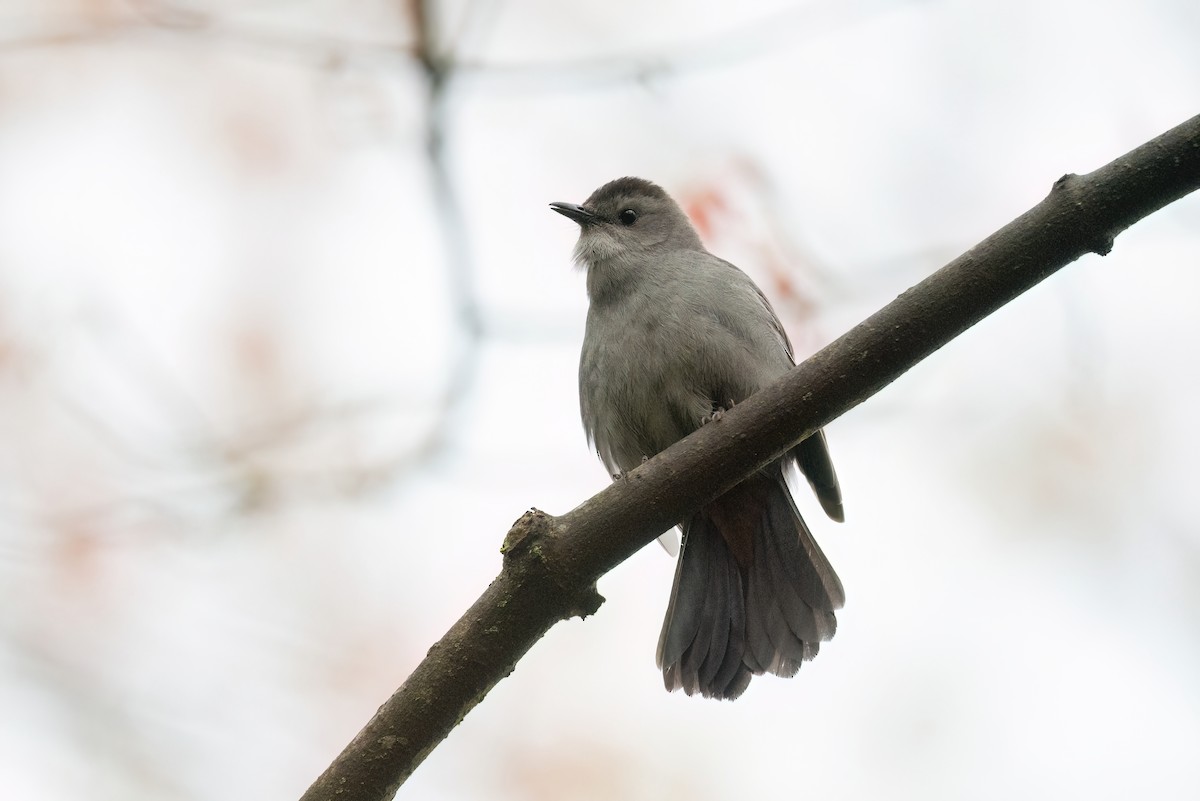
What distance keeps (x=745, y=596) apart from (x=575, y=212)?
2455mm

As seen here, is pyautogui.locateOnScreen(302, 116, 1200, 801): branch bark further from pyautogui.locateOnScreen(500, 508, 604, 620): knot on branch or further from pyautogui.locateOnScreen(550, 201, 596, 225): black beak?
pyautogui.locateOnScreen(550, 201, 596, 225): black beak

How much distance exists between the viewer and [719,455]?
10.1 ft

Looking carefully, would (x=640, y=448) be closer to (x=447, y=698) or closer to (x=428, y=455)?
(x=428, y=455)

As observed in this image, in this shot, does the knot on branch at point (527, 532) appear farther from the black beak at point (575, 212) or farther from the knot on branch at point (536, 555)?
the black beak at point (575, 212)

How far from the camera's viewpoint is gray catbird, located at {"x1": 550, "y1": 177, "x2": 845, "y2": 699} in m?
4.46

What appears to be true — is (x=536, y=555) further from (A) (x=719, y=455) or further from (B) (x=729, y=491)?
(B) (x=729, y=491)

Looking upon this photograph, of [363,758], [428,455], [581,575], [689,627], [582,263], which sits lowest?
[363,758]

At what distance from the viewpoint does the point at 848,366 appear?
3027 millimetres

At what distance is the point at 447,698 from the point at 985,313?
174 centimetres

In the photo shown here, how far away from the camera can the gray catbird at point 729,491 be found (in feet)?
14.6

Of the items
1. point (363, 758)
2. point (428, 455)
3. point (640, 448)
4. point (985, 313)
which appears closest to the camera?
point (363, 758)

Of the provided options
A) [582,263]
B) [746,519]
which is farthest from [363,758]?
[582,263]

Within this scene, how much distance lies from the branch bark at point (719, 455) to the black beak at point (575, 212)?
122 inches

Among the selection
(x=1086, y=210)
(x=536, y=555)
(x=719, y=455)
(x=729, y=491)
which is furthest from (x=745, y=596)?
(x=1086, y=210)
